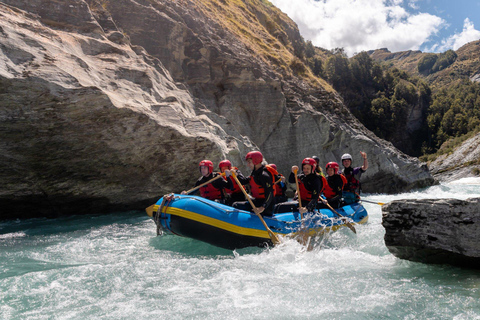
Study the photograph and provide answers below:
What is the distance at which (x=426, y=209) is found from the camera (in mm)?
4438

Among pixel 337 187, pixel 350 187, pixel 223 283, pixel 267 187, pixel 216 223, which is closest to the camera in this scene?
pixel 223 283

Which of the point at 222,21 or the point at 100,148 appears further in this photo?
the point at 222,21

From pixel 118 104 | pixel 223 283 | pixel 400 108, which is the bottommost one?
pixel 223 283

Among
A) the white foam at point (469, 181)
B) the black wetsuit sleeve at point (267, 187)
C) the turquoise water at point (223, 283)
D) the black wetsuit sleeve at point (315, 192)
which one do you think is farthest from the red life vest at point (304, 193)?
the white foam at point (469, 181)

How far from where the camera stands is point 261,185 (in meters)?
6.34

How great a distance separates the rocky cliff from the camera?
7.49m

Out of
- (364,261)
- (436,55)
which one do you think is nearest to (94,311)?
(364,261)

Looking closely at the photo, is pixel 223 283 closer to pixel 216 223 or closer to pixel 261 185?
pixel 216 223

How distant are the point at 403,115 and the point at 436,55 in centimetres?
7204

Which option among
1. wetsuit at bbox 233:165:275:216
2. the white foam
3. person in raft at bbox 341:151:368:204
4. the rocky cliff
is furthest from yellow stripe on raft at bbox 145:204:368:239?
the white foam

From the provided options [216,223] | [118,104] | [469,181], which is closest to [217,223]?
[216,223]

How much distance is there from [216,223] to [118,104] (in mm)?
4529

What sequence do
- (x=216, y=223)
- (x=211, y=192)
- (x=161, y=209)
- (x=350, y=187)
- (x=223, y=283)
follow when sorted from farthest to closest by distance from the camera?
(x=350, y=187), (x=211, y=192), (x=161, y=209), (x=216, y=223), (x=223, y=283)

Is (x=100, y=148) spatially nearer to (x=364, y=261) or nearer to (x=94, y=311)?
(x=94, y=311)
